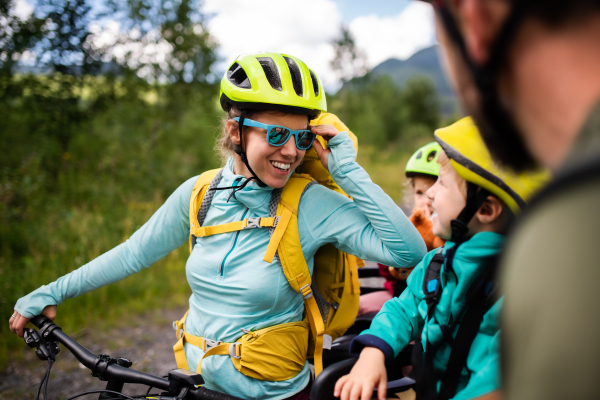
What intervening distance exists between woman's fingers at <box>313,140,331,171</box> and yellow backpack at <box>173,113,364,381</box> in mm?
44

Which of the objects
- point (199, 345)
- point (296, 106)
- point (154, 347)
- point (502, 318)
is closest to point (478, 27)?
point (502, 318)

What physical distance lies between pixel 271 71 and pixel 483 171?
4.09ft

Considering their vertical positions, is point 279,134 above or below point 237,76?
below

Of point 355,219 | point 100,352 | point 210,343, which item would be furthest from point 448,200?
point 100,352

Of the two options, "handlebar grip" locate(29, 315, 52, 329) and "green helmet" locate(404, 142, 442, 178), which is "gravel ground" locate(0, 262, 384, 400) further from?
"handlebar grip" locate(29, 315, 52, 329)

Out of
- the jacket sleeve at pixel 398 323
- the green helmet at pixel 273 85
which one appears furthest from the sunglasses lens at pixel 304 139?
the jacket sleeve at pixel 398 323

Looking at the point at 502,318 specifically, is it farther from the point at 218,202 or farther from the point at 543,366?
the point at 218,202

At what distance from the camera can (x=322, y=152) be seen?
2250 mm

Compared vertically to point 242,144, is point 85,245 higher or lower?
lower

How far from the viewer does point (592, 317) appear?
48 centimetres

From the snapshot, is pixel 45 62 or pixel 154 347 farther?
pixel 45 62

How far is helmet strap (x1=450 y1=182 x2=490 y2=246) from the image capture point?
1.65 meters

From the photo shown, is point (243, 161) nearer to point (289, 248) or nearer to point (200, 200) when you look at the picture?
point (200, 200)

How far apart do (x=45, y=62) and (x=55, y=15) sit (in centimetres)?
85
